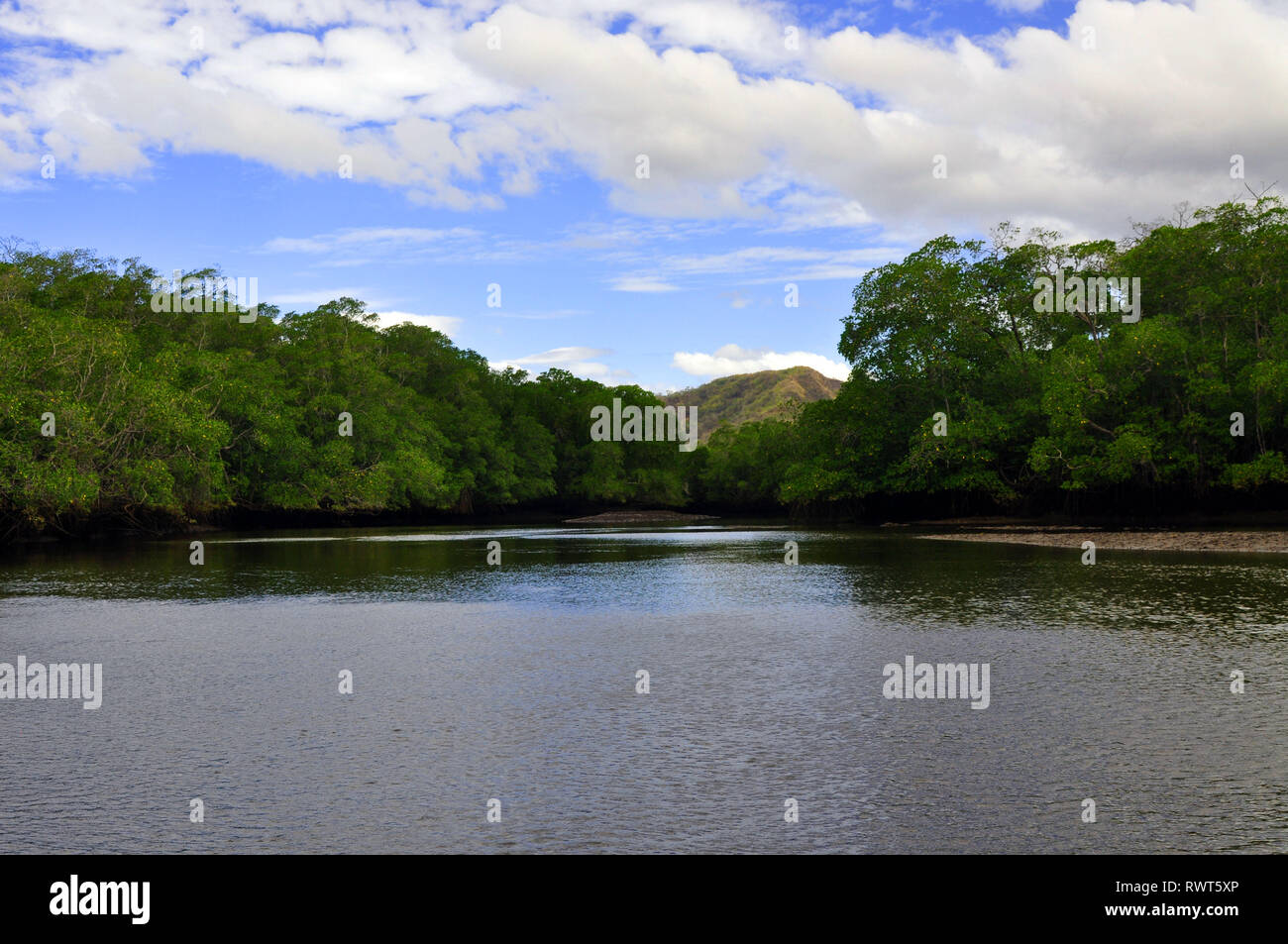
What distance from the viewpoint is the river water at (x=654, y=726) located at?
24.2 feet

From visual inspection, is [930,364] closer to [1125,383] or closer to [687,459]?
[1125,383]

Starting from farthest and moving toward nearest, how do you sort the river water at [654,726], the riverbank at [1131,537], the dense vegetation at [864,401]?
the dense vegetation at [864,401], the riverbank at [1131,537], the river water at [654,726]

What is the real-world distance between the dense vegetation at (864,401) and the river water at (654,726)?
100ft

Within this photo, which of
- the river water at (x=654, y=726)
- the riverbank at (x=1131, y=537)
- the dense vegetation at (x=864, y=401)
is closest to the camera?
the river water at (x=654, y=726)

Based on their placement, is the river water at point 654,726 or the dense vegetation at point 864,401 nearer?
the river water at point 654,726

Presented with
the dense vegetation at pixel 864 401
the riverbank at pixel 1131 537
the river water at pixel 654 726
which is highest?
the dense vegetation at pixel 864 401

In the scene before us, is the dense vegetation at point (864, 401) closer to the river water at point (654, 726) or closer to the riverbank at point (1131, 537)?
the riverbank at point (1131, 537)

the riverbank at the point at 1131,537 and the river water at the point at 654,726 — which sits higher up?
the river water at the point at 654,726

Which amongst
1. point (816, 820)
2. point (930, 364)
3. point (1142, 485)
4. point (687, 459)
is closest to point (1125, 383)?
point (1142, 485)

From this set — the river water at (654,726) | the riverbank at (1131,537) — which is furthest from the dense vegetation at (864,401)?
the river water at (654,726)

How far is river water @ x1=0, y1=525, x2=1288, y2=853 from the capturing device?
738cm

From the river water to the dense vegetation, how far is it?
30.6 metres
